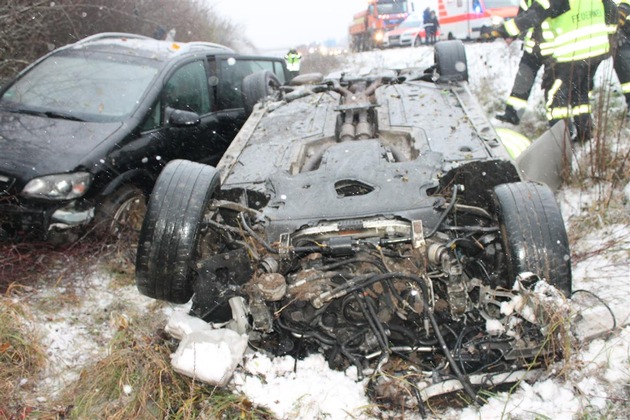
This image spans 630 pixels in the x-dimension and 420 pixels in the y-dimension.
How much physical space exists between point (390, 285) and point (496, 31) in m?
3.90

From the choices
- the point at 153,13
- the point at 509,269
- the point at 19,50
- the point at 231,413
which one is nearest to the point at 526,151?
the point at 509,269

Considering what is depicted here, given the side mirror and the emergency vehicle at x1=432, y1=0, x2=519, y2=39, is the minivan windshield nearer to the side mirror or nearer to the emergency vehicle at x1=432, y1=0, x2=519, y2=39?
the side mirror

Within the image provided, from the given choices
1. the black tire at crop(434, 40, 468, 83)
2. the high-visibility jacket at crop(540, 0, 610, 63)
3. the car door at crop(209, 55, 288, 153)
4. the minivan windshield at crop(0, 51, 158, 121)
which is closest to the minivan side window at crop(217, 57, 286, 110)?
the car door at crop(209, 55, 288, 153)

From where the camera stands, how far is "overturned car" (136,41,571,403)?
8.77 feet

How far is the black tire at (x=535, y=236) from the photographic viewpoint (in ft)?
8.77

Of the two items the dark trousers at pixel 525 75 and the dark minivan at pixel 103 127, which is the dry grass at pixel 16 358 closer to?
the dark minivan at pixel 103 127

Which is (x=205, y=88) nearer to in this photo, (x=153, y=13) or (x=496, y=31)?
(x=496, y=31)

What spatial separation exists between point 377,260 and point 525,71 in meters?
3.84

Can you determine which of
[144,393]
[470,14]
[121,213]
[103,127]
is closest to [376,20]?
[470,14]

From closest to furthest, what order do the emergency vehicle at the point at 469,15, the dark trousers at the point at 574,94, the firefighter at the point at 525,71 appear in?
the dark trousers at the point at 574,94, the firefighter at the point at 525,71, the emergency vehicle at the point at 469,15

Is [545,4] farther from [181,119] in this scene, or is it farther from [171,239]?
[171,239]

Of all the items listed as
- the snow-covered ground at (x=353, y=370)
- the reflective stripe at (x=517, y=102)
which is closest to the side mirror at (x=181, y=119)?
the snow-covered ground at (x=353, y=370)

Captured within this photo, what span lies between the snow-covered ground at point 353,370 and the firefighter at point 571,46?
5.43ft

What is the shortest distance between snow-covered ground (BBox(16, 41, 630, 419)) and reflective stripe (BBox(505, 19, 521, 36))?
246 cm
